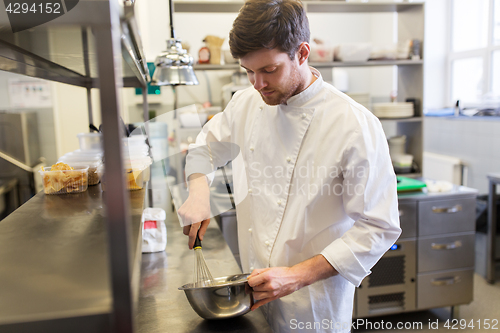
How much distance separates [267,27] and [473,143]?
10.7 feet

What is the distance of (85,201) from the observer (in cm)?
96

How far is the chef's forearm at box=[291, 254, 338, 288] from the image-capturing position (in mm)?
1124

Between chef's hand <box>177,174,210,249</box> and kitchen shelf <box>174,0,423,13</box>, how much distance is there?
1807 mm

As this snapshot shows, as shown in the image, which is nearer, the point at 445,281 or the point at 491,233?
the point at 445,281

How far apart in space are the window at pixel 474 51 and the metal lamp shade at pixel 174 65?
10.2 ft

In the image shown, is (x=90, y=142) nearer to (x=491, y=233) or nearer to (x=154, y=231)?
(x=154, y=231)

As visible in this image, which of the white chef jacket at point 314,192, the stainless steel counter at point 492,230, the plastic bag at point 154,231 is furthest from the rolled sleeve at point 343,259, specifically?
the stainless steel counter at point 492,230

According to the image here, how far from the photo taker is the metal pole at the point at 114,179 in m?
0.41

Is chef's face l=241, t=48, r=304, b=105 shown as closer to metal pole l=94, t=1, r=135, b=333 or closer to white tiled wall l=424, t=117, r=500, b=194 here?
metal pole l=94, t=1, r=135, b=333

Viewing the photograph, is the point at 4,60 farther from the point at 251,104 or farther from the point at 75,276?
the point at 251,104

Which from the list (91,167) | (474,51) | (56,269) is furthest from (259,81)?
(474,51)

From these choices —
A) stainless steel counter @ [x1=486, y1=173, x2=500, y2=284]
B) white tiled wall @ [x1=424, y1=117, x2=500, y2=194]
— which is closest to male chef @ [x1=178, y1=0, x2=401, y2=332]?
stainless steel counter @ [x1=486, y1=173, x2=500, y2=284]

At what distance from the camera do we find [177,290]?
1.34m

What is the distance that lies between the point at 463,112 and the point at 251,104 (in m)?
3.34
